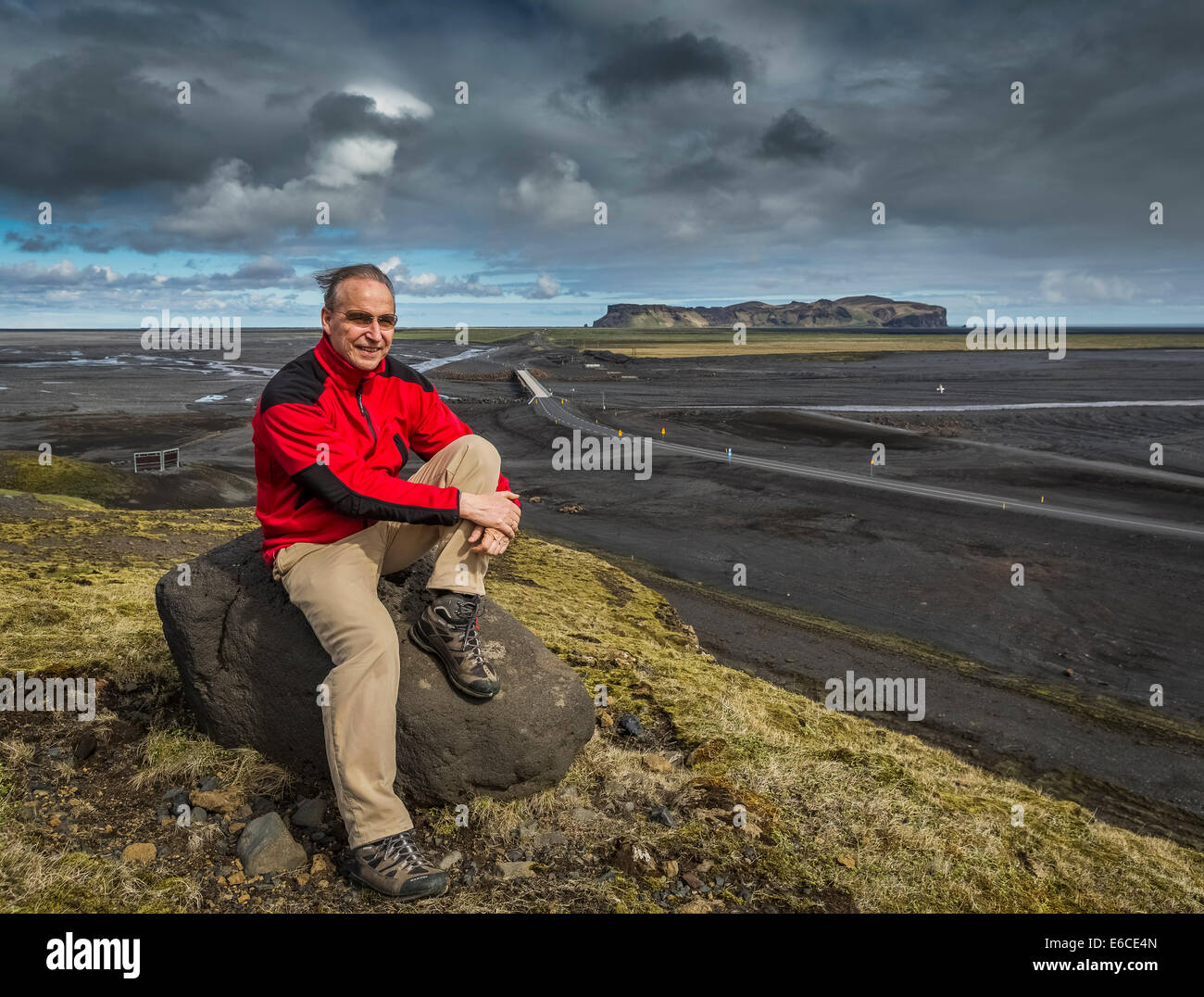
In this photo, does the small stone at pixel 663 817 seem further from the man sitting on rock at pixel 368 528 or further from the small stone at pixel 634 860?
the man sitting on rock at pixel 368 528

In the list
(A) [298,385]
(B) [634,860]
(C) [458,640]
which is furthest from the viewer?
(C) [458,640]

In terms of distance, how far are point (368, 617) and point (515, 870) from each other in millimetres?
2082

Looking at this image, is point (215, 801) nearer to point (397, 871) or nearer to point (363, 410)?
point (397, 871)

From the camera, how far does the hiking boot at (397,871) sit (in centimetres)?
480

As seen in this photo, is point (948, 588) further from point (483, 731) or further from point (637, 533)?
point (483, 731)

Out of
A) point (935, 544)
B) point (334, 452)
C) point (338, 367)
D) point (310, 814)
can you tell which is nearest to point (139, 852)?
point (310, 814)

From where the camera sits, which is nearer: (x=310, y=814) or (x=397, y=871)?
(x=397, y=871)

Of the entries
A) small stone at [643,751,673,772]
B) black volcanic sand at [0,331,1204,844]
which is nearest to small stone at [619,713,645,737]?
small stone at [643,751,673,772]

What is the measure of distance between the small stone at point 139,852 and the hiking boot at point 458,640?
7.33 ft

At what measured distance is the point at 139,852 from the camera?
520 centimetres

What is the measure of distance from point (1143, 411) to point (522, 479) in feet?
189

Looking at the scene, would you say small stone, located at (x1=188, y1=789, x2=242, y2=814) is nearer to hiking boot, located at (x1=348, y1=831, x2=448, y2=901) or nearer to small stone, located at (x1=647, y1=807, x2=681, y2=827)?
hiking boot, located at (x1=348, y1=831, x2=448, y2=901)

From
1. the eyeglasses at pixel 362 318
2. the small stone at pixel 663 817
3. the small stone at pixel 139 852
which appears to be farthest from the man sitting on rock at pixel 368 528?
the small stone at pixel 663 817

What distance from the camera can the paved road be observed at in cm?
2977
